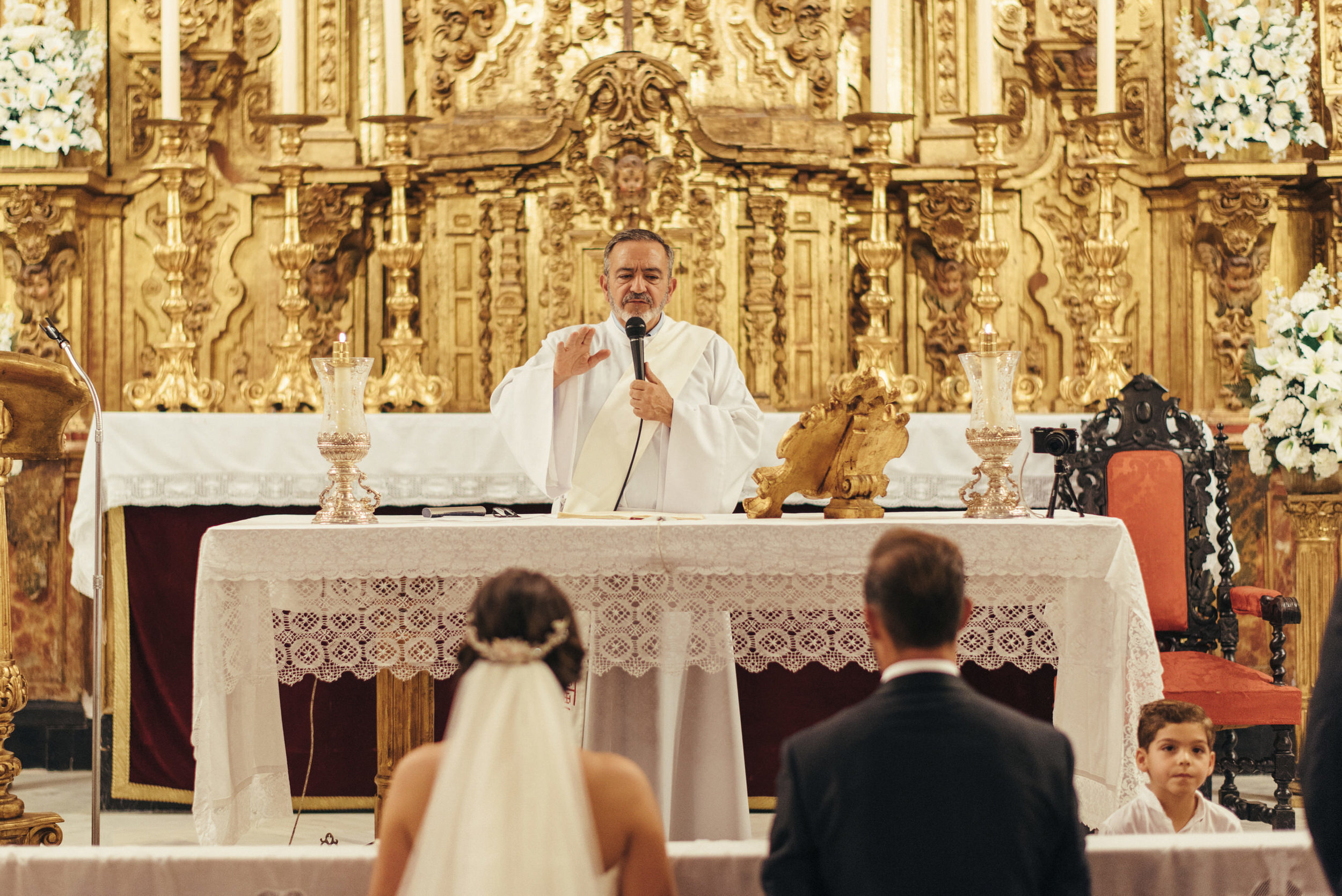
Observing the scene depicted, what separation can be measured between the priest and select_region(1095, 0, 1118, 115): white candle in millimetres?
1963

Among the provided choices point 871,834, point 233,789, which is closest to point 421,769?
point 871,834

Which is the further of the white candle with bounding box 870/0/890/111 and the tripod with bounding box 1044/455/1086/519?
the white candle with bounding box 870/0/890/111

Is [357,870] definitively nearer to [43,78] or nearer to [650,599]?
[650,599]

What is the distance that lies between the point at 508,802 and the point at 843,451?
1.82 m

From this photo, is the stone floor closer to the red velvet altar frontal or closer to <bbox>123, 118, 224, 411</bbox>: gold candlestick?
the red velvet altar frontal

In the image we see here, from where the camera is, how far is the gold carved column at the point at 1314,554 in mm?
4797

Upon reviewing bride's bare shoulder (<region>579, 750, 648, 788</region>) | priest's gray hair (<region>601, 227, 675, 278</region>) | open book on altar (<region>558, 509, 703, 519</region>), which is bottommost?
bride's bare shoulder (<region>579, 750, 648, 788</region>)

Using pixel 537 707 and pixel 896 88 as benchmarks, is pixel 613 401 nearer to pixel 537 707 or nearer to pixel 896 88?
pixel 537 707

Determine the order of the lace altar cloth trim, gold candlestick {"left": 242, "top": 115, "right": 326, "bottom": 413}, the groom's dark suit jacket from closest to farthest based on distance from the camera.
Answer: the groom's dark suit jacket < the lace altar cloth trim < gold candlestick {"left": 242, "top": 115, "right": 326, "bottom": 413}

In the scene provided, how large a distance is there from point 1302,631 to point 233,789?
375cm

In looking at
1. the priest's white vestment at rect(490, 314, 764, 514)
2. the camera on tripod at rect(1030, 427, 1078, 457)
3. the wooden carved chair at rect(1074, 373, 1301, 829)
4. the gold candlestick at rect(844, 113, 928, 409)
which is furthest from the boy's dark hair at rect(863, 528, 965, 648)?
the gold candlestick at rect(844, 113, 928, 409)

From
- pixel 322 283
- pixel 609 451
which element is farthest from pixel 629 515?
pixel 322 283

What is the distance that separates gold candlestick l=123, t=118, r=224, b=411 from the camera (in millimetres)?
5223

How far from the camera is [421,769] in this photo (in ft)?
6.34
